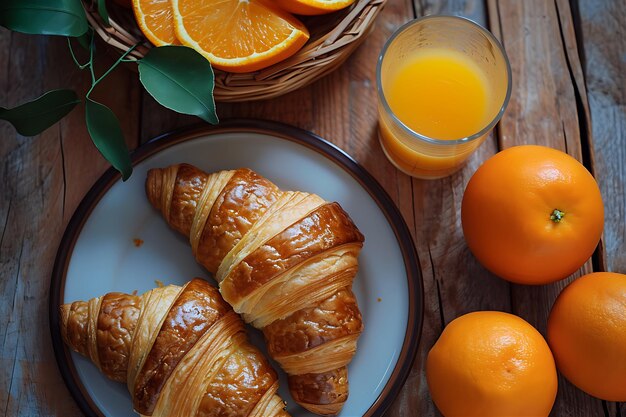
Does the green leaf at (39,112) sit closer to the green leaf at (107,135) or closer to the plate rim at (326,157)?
the green leaf at (107,135)

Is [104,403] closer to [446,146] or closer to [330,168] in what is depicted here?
[330,168]

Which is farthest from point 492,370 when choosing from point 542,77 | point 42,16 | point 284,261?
point 42,16

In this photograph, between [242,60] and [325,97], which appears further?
[325,97]

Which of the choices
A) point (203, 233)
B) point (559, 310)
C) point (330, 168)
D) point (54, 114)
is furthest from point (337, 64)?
point (559, 310)

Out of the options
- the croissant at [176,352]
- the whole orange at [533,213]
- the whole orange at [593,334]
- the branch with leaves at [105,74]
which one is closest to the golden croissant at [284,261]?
the croissant at [176,352]

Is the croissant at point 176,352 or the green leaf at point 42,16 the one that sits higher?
the green leaf at point 42,16

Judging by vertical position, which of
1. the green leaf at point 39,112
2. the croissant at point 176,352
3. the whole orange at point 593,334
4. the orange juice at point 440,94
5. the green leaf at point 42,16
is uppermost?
the green leaf at point 42,16

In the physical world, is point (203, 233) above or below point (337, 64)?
below

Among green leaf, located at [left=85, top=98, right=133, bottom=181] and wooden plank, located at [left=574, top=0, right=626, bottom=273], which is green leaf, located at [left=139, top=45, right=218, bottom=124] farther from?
wooden plank, located at [left=574, top=0, right=626, bottom=273]
